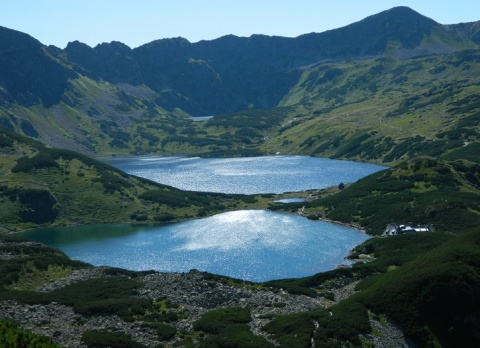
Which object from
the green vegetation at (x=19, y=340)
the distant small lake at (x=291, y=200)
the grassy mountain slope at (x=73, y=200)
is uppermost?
the green vegetation at (x=19, y=340)

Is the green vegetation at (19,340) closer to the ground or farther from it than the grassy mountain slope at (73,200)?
farther from it

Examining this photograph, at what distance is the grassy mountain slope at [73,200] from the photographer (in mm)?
168250

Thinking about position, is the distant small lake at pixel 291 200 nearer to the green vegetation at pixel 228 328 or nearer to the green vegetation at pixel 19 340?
the green vegetation at pixel 228 328

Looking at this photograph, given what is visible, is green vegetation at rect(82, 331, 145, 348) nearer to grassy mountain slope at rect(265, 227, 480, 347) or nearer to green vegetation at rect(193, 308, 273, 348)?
green vegetation at rect(193, 308, 273, 348)

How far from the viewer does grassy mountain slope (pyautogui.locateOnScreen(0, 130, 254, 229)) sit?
168m

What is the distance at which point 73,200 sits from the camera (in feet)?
590

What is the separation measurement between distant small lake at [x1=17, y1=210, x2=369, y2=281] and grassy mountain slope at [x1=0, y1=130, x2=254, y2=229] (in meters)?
8.31

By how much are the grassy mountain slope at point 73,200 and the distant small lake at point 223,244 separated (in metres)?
8.31

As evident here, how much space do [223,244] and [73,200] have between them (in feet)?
231

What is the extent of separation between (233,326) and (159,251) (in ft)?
247

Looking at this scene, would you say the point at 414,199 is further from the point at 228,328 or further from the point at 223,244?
the point at 228,328

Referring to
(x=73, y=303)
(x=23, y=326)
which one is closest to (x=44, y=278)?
(x=73, y=303)

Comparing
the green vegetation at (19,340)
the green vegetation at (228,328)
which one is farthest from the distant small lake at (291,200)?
the green vegetation at (19,340)

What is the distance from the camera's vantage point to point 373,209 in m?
150
